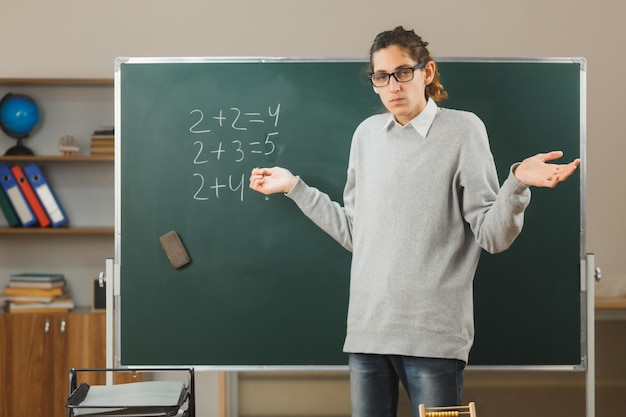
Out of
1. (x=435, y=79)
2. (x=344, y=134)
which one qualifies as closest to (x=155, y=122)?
(x=344, y=134)

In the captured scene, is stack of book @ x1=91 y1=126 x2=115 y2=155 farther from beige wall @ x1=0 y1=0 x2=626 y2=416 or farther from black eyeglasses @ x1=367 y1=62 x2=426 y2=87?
black eyeglasses @ x1=367 y1=62 x2=426 y2=87

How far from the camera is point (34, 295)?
12.5ft

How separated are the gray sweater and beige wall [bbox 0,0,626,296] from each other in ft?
6.30

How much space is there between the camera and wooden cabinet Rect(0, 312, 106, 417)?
369 cm

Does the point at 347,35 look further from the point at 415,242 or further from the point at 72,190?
the point at 415,242

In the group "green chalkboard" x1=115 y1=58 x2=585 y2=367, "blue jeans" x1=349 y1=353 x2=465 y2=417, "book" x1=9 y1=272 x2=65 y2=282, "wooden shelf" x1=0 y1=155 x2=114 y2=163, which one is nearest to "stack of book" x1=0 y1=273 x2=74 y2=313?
"book" x1=9 y1=272 x2=65 y2=282

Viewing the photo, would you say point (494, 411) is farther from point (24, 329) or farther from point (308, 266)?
point (24, 329)

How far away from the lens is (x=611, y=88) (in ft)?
13.0

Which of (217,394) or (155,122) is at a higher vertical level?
(155,122)

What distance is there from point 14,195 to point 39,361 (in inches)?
33.0

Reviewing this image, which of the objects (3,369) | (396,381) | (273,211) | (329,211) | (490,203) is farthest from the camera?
(3,369)

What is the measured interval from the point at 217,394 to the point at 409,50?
2.54m

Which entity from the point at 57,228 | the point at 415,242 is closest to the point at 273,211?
the point at 415,242

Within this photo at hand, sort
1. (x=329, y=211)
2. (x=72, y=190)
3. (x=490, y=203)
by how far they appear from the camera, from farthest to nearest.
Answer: (x=72, y=190) → (x=329, y=211) → (x=490, y=203)
